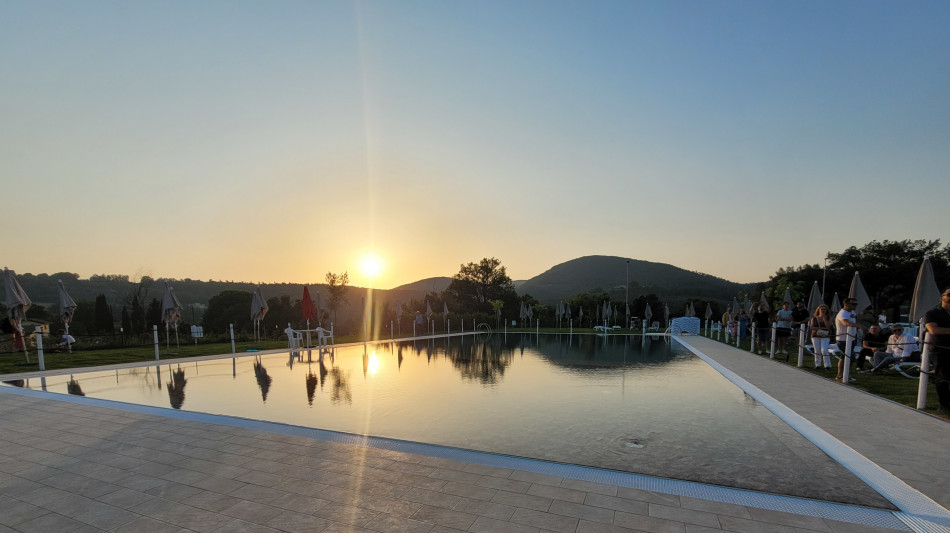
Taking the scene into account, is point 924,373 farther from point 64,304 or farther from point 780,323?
point 64,304

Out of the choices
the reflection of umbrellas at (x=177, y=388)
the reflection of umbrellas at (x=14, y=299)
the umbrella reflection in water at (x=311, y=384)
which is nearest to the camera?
the reflection of umbrellas at (x=177, y=388)

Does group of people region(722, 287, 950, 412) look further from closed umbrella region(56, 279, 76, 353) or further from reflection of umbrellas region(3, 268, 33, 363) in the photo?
closed umbrella region(56, 279, 76, 353)

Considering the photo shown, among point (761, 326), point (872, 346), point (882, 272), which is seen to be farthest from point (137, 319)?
point (882, 272)

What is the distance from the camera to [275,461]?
3.60 m

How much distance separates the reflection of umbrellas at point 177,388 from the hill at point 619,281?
2873 inches

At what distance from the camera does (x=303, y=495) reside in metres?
2.90

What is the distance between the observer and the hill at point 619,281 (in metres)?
79.1

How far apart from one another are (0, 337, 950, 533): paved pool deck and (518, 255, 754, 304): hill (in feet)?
244

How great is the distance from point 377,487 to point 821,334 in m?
9.89

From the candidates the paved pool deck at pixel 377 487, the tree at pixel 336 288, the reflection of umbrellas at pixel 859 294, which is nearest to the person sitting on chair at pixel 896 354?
the reflection of umbrellas at pixel 859 294

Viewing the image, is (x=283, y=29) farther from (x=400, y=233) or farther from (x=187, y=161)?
(x=400, y=233)

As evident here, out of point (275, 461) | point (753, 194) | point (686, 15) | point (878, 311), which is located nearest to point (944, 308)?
point (686, 15)

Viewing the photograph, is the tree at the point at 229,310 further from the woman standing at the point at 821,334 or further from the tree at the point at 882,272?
the tree at the point at 882,272

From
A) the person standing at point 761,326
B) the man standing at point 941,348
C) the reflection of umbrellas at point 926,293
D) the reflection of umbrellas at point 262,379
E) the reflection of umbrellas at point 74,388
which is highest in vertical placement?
the reflection of umbrellas at point 926,293
